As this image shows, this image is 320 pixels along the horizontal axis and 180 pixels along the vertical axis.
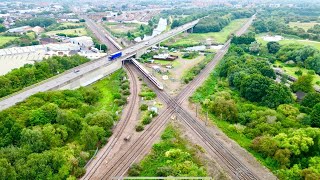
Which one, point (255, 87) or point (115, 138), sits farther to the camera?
point (255, 87)

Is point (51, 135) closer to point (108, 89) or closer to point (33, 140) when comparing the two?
point (33, 140)

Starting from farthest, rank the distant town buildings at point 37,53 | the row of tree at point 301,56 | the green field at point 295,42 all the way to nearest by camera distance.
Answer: the green field at point 295,42
the distant town buildings at point 37,53
the row of tree at point 301,56

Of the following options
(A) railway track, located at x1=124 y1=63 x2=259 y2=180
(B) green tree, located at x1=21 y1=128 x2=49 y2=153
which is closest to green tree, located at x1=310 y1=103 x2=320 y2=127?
(A) railway track, located at x1=124 y1=63 x2=259 y2=180

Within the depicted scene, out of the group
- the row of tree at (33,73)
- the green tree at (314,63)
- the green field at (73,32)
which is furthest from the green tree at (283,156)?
the green field at (73,32)

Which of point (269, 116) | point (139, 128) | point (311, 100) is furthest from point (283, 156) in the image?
point (311, 100)

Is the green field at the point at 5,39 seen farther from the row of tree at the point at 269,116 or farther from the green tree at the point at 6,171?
the green tree at the point at 6,171

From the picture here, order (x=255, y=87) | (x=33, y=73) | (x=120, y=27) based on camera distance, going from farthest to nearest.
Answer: (x=120, y=27) → (x=33, y=73) → (x=255, y=87)

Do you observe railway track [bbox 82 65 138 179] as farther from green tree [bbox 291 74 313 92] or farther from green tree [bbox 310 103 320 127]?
green tree [bbox 291 74 313 92]
